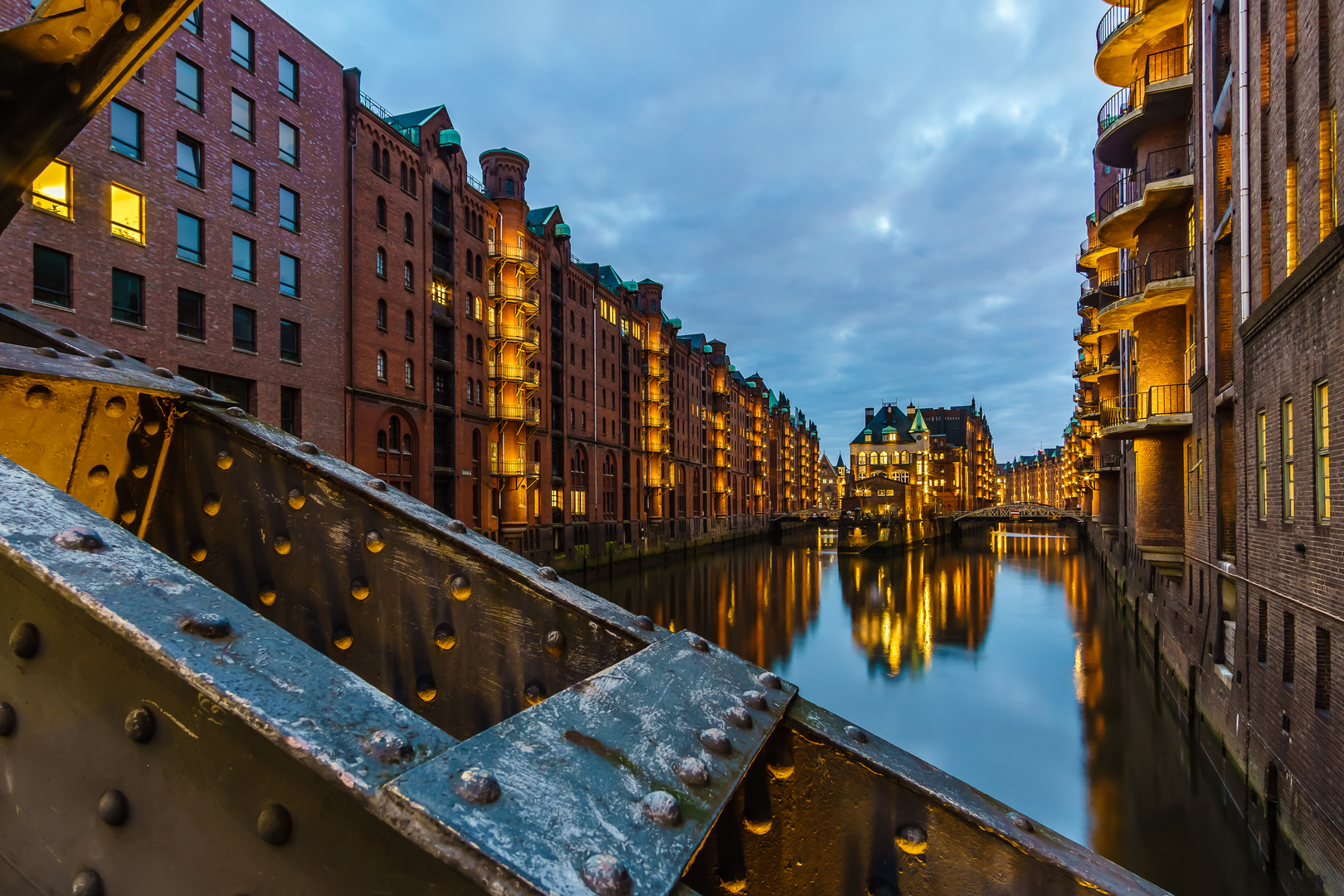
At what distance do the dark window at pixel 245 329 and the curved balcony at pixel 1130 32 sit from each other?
88.7 feet

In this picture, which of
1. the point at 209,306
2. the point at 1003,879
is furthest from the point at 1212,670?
the point at 209,306

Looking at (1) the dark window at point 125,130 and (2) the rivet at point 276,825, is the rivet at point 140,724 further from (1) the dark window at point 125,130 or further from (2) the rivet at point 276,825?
(1) the dark window at point 125,130

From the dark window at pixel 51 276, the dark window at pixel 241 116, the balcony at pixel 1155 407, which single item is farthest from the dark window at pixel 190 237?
the balcony at pixel 1155 407

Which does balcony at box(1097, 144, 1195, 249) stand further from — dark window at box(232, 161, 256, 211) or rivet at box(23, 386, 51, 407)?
dark window at box(232, 161, 256, 211)

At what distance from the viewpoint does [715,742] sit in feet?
5.41

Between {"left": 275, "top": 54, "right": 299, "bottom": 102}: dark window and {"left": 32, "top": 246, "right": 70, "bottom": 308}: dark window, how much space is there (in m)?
10.8

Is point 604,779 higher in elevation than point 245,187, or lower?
lower

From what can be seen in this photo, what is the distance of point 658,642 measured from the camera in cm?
208

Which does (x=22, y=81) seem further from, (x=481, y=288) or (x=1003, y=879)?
(x=481, y=288)

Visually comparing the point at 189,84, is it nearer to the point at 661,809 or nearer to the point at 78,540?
the point at 78,540

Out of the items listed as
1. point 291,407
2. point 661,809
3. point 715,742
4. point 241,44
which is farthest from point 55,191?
point 661,809

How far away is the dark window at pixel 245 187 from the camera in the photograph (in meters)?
23.9

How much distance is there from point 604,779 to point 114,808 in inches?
33.3

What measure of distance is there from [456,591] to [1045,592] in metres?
47.8
